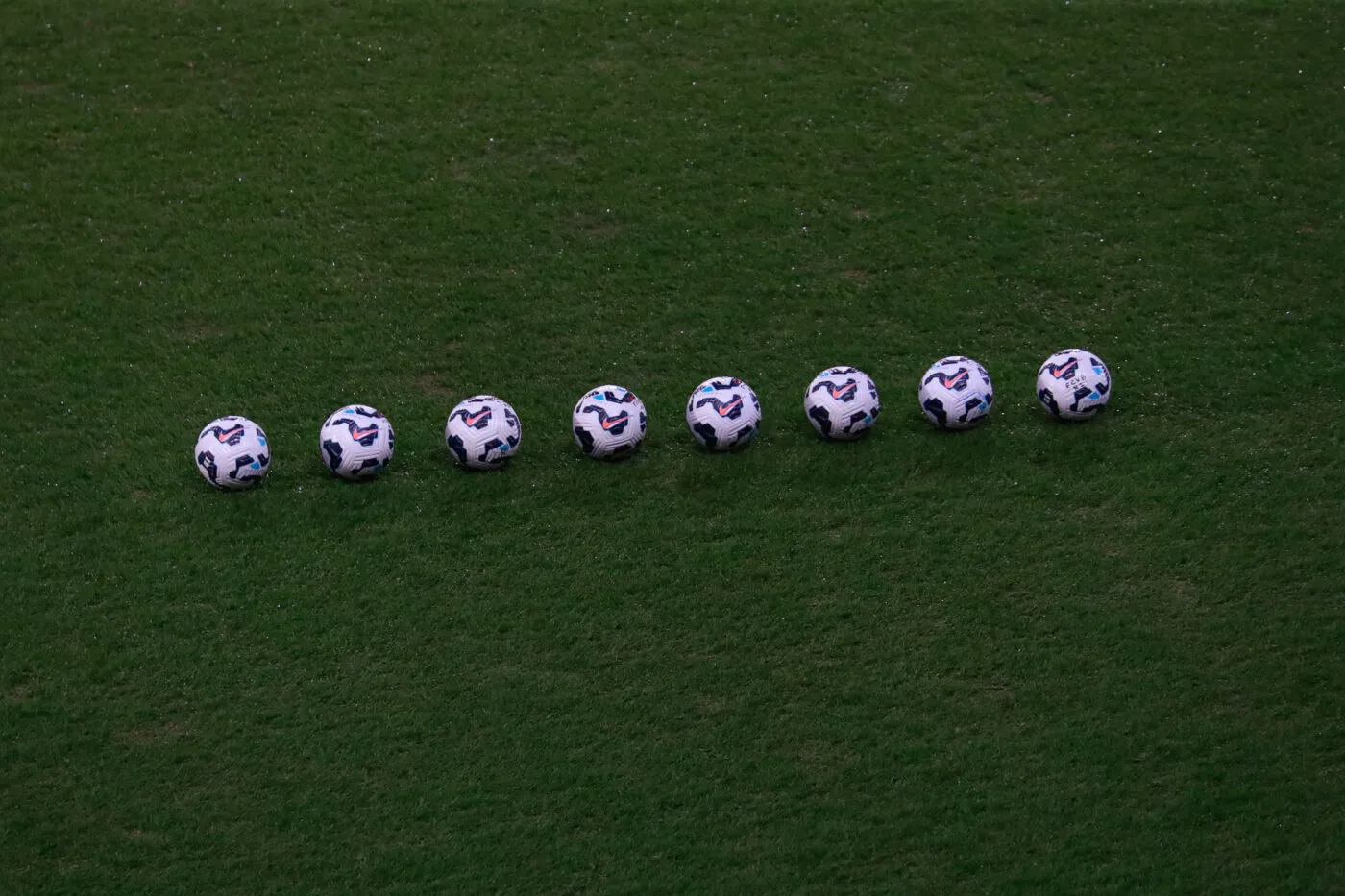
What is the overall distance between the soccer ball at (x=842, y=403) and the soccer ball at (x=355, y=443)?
4.41m

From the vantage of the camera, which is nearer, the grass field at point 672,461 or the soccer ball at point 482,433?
the grass field at point 672,461

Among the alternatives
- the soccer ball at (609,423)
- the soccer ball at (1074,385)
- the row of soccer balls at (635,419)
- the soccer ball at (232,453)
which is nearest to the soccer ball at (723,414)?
the row of soccer balls at (635,419)

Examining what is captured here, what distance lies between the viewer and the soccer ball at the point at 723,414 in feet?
50.9

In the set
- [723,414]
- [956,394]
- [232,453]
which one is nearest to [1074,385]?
[956,394]

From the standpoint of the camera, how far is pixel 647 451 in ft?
52.3

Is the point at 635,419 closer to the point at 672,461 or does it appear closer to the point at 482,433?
the point at 672,461

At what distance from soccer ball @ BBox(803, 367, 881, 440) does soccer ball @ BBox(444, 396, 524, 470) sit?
3117mm

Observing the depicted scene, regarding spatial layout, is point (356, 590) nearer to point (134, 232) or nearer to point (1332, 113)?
point (134, 232)

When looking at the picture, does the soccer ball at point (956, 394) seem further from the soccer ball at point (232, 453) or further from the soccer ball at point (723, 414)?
the soccer ball at point (232, 453)

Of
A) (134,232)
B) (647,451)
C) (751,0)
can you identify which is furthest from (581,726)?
(751,0)

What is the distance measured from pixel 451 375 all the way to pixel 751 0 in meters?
8.21

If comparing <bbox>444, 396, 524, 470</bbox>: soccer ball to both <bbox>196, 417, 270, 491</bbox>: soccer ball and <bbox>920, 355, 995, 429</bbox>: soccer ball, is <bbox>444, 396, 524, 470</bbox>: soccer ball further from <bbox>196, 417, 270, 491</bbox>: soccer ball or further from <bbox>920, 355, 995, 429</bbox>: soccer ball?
<bbox>920, 355, 995, 429</bbox>: soccer ball

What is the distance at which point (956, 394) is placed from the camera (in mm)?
15750

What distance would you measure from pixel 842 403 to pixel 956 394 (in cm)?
120
